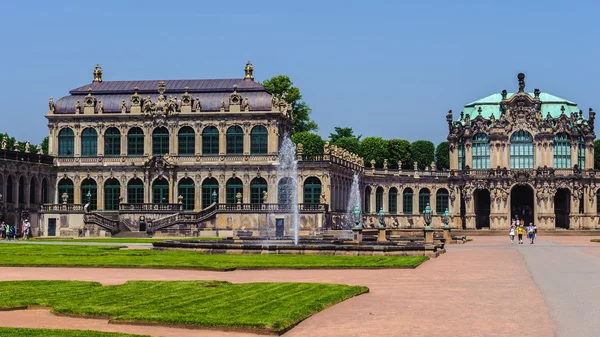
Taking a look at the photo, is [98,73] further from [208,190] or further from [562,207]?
[562,207]

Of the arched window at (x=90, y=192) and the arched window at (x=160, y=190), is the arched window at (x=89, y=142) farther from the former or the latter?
the arched window at (x=160, y=190)

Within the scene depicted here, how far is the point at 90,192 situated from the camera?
87.3 m

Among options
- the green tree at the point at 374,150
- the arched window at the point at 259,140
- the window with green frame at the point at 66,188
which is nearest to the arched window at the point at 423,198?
the green tree at the point at 374,150

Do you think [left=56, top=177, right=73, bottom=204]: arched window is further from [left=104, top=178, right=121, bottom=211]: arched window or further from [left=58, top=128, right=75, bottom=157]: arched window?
[left=104, top=178, right=121, bottom=211]: arched window

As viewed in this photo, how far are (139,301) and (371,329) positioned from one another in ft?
20.8

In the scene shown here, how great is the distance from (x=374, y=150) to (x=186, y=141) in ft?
143

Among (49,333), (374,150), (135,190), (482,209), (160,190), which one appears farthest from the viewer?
(374,150)

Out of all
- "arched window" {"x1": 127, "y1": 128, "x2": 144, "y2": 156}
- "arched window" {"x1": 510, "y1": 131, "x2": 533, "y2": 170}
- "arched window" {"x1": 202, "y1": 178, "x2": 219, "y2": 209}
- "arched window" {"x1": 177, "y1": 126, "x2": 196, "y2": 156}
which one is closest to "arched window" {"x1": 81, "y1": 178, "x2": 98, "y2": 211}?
"arched window" {"x1": 127, "y1": 128, "x2": 144, "y2": 156}

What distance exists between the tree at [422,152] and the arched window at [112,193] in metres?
52.8

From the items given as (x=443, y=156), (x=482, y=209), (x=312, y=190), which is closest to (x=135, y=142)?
(x=312, y=190)

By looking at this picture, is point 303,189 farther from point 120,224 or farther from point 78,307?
point 78,307

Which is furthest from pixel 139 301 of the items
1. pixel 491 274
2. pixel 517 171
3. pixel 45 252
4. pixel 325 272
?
pixel 517 171

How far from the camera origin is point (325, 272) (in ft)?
109

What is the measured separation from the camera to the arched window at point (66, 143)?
8806 centimetres
